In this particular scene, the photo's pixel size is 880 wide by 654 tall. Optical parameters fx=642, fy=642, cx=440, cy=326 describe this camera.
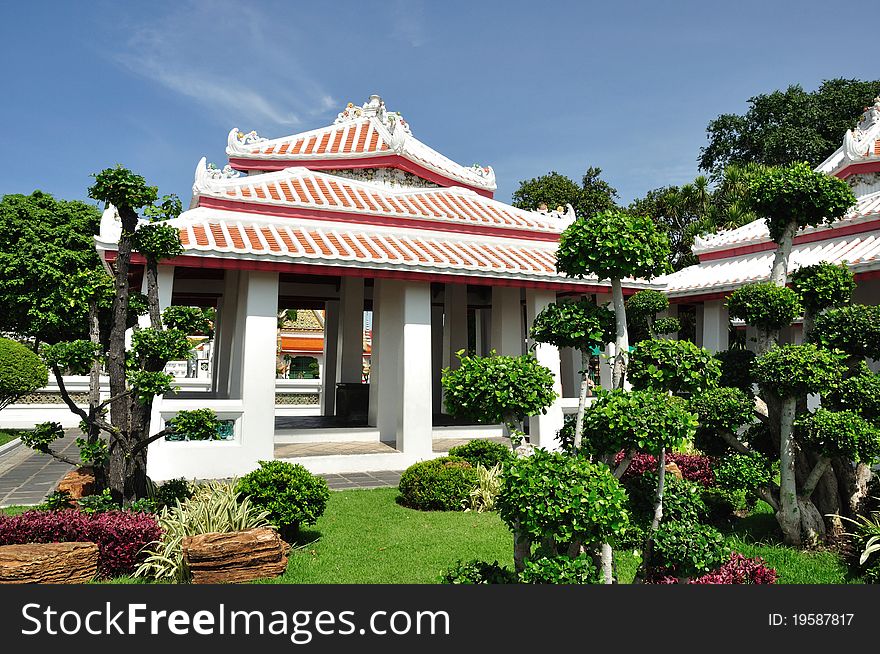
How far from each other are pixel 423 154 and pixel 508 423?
1344 centimetres

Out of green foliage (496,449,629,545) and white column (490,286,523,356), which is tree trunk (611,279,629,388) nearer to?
green foliage (496,449,629,545)

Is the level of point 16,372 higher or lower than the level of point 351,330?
lower

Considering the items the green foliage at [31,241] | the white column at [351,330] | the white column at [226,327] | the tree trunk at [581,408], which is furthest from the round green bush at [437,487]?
the green foliage at [31,241]

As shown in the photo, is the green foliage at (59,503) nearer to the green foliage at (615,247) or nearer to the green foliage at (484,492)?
the green foliage at (484,492)

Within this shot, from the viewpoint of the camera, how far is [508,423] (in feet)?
14.2

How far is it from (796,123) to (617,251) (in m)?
35.6

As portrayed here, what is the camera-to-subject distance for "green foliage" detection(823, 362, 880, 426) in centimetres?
621

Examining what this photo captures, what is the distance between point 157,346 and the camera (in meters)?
6.53

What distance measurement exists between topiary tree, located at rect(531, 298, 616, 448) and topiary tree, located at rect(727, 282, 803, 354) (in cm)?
273

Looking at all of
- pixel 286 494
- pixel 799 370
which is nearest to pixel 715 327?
pixel 799 370

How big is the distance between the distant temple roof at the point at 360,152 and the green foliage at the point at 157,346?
920 cm

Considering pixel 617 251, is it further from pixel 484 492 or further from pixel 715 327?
pixel 715 327

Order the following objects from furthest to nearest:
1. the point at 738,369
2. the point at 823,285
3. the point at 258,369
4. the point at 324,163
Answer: the point at 324,163 < the point at 258,369 < the point at 738,369 < the point at 823,285

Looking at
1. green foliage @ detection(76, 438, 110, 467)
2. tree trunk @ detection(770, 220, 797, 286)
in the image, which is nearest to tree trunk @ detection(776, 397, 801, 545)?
tree trunk @ detection(770, 220, 797, 286)
